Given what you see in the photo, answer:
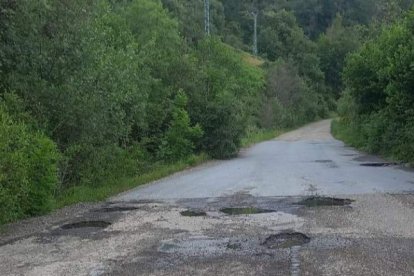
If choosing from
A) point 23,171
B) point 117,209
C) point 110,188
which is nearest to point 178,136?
point 110,188

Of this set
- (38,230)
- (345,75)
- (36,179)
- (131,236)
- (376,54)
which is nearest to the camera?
(131,236)

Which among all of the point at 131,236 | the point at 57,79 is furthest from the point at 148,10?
the point at 131,236

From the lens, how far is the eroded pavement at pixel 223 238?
7.43 metres

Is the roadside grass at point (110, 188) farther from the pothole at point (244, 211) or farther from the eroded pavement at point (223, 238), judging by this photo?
the pothole at point (244, 211)

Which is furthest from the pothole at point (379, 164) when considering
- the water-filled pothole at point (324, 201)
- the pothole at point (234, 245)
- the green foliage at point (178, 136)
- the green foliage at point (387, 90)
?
the pothole at point (234, 245)

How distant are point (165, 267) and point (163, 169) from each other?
15223mm

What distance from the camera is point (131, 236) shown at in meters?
9.61

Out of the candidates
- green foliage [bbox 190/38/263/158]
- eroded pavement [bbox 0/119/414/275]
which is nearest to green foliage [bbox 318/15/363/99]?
green foliage [bbox 190/38/263/158]

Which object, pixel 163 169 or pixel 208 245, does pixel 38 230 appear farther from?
pixel 163 169

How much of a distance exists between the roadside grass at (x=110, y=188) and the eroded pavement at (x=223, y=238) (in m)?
1.01

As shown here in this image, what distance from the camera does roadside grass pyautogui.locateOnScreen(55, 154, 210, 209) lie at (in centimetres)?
1480

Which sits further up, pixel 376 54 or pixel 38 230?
pixel 376 54

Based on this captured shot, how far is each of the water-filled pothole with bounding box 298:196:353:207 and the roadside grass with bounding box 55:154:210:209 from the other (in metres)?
5.43

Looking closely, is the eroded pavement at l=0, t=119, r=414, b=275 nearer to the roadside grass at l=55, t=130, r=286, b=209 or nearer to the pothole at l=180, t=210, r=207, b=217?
the pothole at l=180, t=210, r=207, b=217
